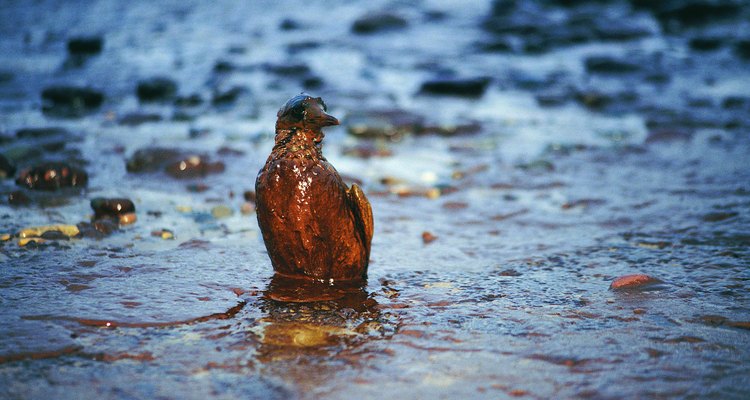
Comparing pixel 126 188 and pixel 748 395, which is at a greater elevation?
pixel 126 188

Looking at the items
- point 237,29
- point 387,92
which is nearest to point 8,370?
point 387,92

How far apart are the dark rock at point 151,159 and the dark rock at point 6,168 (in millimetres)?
838

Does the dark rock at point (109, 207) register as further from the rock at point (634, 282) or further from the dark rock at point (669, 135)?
the dark rock at point (669, 135)

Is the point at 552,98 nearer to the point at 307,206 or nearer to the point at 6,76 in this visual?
the point at 307,206

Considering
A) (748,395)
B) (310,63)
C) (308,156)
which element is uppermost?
(310,63)

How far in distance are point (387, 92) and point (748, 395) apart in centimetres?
A: 764

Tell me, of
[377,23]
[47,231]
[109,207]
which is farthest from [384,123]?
[377,23]

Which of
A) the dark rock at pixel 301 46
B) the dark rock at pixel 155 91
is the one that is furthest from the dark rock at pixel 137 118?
the dark rock at pixel 301 46

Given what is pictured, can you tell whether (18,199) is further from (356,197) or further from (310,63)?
(310,63)

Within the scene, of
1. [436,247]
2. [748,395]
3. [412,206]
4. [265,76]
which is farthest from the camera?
[265,76]

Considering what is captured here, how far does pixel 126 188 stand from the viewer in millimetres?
5676

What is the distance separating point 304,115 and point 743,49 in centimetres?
1038

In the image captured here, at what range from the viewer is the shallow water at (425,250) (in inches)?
110

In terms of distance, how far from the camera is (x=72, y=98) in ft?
30.5
